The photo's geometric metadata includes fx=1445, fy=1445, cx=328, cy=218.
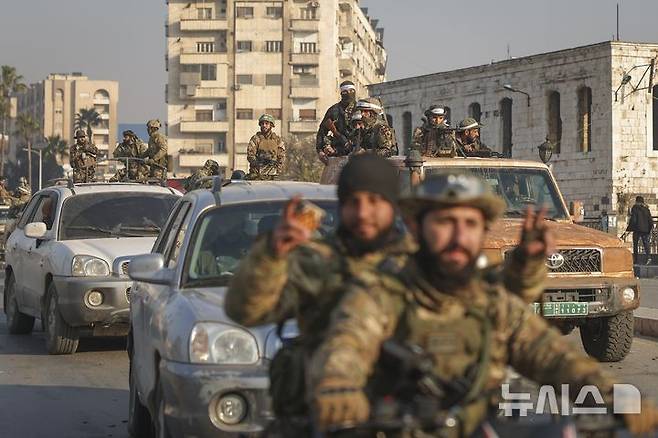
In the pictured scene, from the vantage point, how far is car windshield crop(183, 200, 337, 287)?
8.29m

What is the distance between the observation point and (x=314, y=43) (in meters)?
118

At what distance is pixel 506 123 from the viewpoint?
69.3 metres

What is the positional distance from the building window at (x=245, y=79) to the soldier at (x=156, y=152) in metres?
94.7

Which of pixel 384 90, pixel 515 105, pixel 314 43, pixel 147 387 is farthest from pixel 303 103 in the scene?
pixel 147 387

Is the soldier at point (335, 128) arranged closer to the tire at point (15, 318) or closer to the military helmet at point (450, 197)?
the tire at point (15, 318)

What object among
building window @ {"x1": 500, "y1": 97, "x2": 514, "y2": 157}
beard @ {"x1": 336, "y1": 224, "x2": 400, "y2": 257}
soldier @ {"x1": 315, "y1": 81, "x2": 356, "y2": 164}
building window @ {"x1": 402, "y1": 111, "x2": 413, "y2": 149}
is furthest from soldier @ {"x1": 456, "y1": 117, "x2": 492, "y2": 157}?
building window @ {"x1": 402, "y1": 111, "x2": 413, "y2": 149}

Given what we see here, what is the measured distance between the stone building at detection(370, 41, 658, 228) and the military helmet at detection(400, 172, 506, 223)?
58.0 m

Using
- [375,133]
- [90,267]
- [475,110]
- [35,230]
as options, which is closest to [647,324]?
[375,133]

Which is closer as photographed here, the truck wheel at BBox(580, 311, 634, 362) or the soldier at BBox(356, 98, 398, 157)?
the truck wheel at BBox(580, 311, 634, 362)

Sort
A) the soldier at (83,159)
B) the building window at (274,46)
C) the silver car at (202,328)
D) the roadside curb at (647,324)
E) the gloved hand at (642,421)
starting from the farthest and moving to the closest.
Result: the building window at (274,46) < the soldier at (83,159) < the roadside curb at (647,324) < the silver car at (202,328) < the gloved hand at (642,421)

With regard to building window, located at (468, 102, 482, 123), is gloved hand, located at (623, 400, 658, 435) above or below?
below

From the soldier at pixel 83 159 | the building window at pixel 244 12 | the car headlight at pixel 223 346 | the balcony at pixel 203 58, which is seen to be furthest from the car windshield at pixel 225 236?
the building window at pixel 244 12

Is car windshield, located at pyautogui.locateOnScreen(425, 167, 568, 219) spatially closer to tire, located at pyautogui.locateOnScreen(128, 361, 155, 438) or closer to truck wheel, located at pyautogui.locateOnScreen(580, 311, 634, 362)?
truck wheel, located at pyautogui.locateOnScreen(580, 311, 634, 362)

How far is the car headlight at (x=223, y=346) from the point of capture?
288 inches
